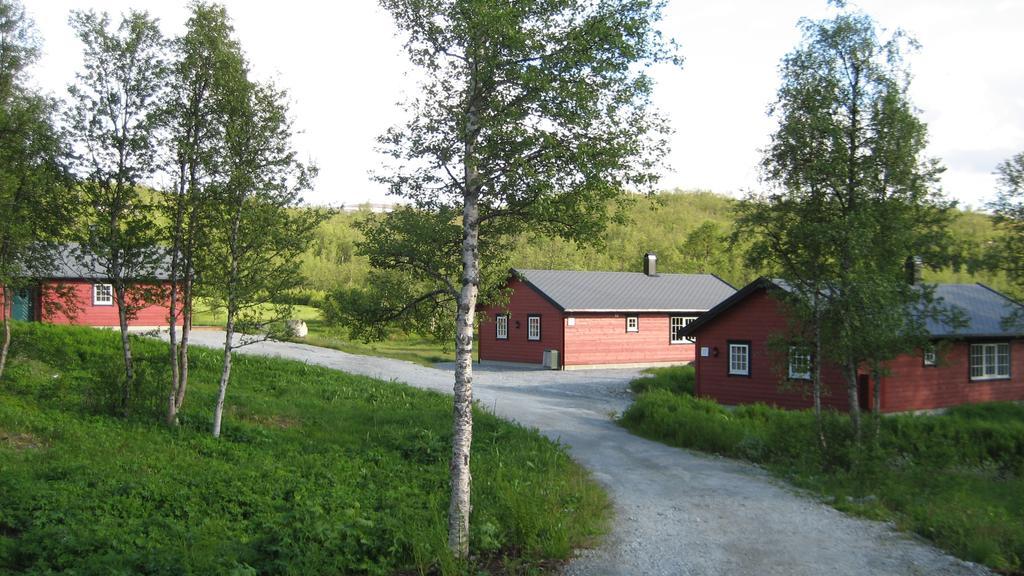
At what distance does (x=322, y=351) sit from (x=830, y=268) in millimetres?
24885

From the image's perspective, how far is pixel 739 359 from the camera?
2250 centimetres

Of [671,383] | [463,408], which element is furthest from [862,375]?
[463,408]

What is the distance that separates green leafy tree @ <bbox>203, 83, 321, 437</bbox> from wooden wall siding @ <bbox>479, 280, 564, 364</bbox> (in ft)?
59.8

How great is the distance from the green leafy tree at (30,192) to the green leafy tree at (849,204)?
12.6 meters

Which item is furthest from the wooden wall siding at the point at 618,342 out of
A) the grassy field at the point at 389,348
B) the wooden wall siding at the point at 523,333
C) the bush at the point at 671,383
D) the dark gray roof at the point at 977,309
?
the dark gray roof at the point at 977,309

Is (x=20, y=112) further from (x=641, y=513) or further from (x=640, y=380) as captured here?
(x=640, y=380)

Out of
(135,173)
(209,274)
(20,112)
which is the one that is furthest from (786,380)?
(20,112)

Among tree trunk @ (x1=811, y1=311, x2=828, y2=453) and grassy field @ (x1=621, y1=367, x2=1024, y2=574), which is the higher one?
tree trunk @ (x1=811, y1=311, x2=828, y2=453)

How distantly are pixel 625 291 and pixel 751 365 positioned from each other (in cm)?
1356

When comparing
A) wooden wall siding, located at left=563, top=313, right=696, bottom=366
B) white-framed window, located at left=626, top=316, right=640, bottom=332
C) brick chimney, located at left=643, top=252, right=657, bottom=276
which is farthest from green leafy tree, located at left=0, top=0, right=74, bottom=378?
brick chimney, located at left=643, top=252, right=657, bottom=276

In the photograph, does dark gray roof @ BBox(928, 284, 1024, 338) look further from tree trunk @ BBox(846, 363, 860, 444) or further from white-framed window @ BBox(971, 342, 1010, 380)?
tree trunk @ BBox(846, 363, 860, 444)

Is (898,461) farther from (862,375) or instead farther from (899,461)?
(862,375)

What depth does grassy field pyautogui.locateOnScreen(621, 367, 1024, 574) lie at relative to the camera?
30.0ft

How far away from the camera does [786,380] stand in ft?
46.6
